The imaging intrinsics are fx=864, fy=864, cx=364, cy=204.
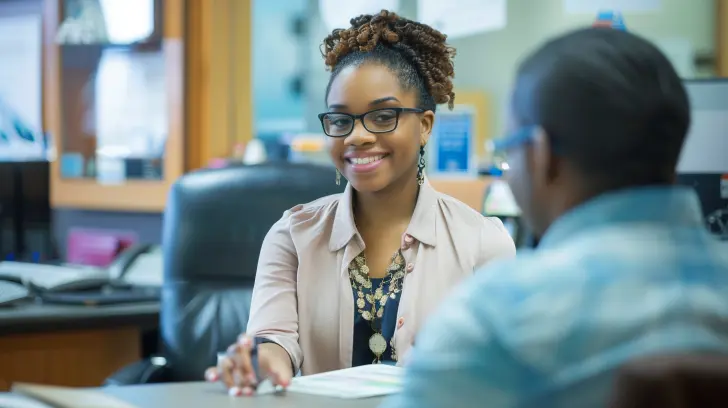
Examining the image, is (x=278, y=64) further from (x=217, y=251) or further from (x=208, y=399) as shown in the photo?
(x=208, y=399)

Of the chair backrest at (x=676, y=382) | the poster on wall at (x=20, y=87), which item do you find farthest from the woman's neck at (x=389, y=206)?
the poster on wall at (x=20, y=87)

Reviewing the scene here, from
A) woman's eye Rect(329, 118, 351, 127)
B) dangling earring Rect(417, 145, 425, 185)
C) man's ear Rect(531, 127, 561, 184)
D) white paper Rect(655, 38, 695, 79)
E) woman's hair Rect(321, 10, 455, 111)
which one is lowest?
dangling earring Rect(417, 145, 425, 185)

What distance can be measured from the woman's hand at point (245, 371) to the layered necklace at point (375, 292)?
192mm

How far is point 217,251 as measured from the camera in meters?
1.97

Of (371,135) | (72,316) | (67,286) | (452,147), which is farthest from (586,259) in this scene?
(452,147)

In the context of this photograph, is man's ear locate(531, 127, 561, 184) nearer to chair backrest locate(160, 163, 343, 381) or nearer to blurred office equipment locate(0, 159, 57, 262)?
chair backrest locate(160, 163, 343, 381)

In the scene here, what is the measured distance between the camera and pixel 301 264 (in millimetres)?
1377

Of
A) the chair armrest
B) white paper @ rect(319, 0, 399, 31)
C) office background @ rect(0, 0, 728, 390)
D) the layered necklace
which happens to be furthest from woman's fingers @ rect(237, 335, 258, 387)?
white paper @ rect(319, 0, 399, 31)

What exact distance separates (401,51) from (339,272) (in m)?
0.36

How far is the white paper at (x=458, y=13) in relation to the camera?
2834mm

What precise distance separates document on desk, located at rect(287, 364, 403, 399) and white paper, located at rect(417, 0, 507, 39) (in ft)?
5.70

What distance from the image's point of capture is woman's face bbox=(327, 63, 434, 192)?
129 cm

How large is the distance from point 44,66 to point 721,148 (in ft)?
8.89

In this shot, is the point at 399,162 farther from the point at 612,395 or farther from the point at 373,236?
the point at 612,395
